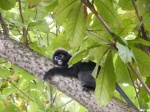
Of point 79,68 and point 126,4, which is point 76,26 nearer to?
point 126,4

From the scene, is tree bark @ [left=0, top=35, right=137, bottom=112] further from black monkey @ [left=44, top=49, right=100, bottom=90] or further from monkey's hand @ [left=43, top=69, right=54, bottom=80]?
black monkey @ [left=44, top=49, right=100, bottom=90]

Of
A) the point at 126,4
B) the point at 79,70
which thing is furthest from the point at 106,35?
the point at 79,70

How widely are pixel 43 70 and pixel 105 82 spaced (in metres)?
0.57

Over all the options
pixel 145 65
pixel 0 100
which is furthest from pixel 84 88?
pixel 0 100

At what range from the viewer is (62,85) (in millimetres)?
1973

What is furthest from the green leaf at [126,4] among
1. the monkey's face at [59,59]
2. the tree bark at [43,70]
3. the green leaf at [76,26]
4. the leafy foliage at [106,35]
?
the monkey's face at [59,59]

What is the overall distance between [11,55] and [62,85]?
0.41m

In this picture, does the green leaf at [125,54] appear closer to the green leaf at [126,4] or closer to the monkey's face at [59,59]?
the green leaf at [126,4]

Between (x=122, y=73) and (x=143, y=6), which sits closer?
(x=143, y=6)

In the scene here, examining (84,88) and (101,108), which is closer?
(101,108)

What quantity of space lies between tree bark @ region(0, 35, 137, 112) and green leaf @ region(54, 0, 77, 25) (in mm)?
417

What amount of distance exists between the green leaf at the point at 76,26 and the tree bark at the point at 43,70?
332mm

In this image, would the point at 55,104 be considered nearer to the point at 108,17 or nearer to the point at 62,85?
the point at 62,85

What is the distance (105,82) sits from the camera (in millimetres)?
1610
